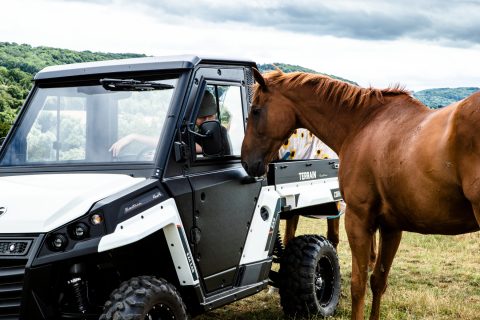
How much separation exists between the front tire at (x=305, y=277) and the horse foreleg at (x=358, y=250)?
52 cm

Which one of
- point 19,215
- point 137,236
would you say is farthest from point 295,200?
point 19,215

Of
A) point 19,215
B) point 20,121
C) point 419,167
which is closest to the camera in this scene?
point 19,215

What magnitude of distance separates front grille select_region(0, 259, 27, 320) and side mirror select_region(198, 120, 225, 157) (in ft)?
4.78

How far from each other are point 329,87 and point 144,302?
2487 mm

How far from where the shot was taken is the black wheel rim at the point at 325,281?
590 centimetres

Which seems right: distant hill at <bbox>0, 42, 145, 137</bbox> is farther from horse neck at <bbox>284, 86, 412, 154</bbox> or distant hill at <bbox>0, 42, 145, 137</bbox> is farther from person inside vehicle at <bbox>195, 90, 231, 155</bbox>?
person inside vehicle at <bbox>195, 90, 231, 155</bbox>

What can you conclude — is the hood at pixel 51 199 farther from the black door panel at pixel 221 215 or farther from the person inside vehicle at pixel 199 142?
the black door panel at pixel 221 215

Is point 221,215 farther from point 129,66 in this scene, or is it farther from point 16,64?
point 16,64

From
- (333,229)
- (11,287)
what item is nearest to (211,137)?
(11,287)

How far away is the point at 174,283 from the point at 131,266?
1.04 feet

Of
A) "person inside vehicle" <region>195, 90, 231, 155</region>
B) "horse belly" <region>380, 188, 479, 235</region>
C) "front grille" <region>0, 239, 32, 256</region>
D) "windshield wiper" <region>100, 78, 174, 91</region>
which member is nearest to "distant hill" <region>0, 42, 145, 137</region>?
"person inside vehicle" <region>195, 90, 231, 155</region>

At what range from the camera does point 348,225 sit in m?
4.96

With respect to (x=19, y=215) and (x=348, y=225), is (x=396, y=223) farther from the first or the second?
(x=19, y=215)

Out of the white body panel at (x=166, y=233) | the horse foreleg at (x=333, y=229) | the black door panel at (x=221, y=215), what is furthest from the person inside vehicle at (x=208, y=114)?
the horse foreleg at (x=333, y=229)
